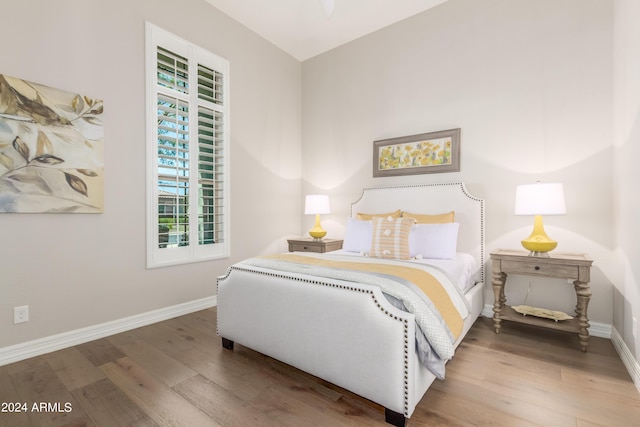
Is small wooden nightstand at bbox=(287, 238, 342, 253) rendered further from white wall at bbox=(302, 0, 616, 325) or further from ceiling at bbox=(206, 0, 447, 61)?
ceiling at bbox=(206, 0, 447, 61)

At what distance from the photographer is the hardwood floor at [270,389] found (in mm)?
1583

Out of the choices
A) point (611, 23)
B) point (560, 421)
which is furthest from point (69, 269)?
point (611, 23)

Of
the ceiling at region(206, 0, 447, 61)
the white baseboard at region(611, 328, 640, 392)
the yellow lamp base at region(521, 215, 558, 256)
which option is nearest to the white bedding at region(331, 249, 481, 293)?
the yellow lamp base at region(521, 215, 558, 256)

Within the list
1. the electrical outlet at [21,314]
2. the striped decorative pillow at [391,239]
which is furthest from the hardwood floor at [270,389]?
the striped decorative pillow at [391,239]

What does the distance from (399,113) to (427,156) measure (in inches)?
26.5

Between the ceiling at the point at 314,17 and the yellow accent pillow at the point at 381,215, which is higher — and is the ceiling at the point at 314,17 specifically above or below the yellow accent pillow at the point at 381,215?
above

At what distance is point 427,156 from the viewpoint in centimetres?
353

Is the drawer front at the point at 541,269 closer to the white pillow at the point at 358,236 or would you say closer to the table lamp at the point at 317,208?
the white pillow at the point at 358,236

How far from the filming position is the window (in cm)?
297

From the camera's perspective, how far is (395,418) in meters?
1.52

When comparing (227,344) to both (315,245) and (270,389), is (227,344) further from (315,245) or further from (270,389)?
(315,245)

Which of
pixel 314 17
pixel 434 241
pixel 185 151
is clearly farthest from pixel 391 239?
pixel 314 17

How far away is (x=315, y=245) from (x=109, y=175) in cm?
226

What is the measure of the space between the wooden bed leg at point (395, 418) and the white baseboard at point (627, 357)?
5.02 feet
